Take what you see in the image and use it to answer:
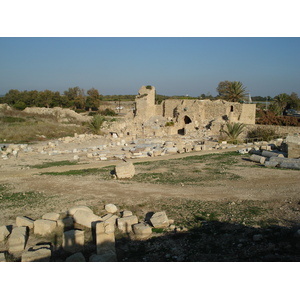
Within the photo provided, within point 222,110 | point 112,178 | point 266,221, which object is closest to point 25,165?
point 112,178

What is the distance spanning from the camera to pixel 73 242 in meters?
5.16

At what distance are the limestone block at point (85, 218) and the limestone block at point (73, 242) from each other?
776mm

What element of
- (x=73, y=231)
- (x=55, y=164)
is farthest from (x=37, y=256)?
(x=55, y=164)

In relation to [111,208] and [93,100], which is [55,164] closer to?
[111,208]

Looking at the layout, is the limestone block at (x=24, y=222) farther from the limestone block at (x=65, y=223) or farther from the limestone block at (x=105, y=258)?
the limestone block at (x=105, y=258)

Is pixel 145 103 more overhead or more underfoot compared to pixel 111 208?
more overhead

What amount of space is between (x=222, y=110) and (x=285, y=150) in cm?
1287

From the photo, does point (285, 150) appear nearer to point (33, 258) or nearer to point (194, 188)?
point (194, 188)

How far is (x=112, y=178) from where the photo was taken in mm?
10039

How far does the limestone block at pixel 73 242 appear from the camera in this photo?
202 inches

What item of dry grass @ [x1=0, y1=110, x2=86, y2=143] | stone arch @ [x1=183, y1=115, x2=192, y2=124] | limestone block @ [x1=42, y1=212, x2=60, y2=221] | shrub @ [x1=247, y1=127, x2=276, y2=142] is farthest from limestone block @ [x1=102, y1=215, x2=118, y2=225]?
stone arch @ [x1=183, y1=115, x2=192, y2=124]

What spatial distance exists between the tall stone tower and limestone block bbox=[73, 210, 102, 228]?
919 inches

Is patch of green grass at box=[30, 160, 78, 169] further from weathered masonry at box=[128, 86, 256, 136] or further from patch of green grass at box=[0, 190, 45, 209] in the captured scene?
weathered masonry at box=[128, 86, 256, 136]

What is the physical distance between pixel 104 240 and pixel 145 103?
24.7 meters
